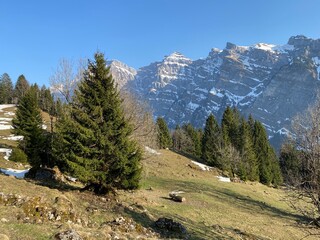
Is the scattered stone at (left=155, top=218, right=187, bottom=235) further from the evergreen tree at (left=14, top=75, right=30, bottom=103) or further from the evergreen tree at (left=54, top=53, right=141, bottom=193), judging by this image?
the evergreen tree at (left=14, top=75, right=30, bottom=103)

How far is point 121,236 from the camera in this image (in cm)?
1281

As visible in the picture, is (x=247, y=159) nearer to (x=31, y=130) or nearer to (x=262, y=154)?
(x=262, y=154)

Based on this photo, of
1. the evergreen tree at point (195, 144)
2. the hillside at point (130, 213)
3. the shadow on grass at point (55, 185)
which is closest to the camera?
the hillside at point (130, 213)

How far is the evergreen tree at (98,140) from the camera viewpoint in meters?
20.1

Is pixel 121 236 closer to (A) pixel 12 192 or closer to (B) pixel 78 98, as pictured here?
(A) pixel 12 192

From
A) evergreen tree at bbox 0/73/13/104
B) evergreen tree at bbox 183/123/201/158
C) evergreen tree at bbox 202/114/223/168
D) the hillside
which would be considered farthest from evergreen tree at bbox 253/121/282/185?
evergreen tree at bbox 0/73/13/104

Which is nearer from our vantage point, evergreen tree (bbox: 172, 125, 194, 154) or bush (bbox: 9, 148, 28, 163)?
bush (bbox: 9, 148, 28, 163)

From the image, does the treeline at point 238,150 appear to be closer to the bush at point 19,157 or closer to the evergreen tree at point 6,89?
the bush at point 19,157

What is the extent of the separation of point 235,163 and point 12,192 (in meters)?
48.6

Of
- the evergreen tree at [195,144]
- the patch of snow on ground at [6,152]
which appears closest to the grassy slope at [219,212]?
the patch of snow on ground at [6,152]

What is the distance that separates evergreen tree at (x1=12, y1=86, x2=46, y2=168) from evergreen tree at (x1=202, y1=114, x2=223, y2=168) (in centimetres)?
3479

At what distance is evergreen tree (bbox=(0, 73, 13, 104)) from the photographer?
118863 mm

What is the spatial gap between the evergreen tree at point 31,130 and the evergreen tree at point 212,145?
114ft

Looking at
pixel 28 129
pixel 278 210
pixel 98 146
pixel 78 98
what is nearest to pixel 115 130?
pixel 98 146
